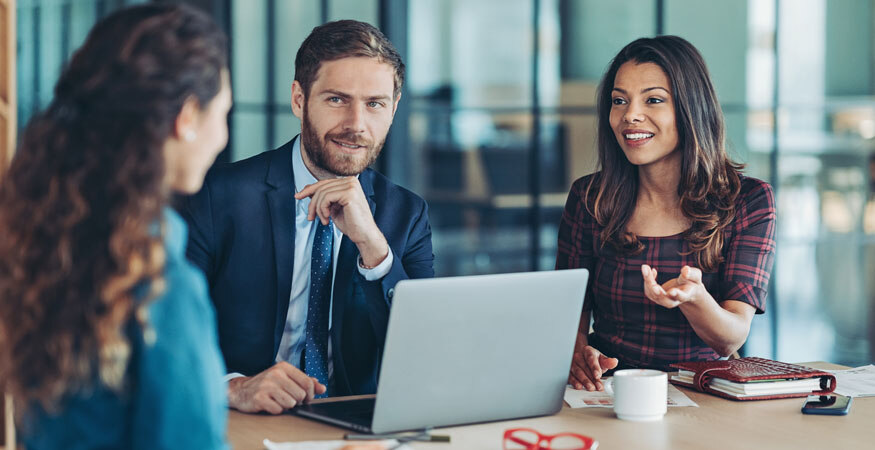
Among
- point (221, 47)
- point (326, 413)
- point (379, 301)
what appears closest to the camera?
point (221, 47)

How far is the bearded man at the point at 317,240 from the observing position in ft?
6.49

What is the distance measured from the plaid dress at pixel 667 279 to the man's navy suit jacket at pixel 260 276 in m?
0.61

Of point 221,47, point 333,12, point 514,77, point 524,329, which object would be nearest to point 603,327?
point 524,329

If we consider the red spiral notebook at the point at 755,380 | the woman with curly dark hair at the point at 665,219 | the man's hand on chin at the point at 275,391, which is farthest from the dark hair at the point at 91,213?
the woman with curly dark hair at the point at 665,219

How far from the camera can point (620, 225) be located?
2.29m

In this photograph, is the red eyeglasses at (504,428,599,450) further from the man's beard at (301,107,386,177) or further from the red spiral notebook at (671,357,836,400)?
the man's beard at (301,107,386,177)

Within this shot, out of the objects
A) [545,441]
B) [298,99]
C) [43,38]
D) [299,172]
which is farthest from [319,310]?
[43,38]

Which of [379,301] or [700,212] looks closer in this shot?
[379,301]

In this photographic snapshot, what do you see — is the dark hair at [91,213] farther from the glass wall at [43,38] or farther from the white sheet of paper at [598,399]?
the glass wall at [43,38]

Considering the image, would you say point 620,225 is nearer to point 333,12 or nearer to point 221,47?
point 221,47

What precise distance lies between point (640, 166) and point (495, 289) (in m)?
1.08

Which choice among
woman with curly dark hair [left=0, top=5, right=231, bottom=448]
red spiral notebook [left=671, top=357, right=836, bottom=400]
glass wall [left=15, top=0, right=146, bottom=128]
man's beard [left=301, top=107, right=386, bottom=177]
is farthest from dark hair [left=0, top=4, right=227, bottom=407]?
glass wall [left=15, top=0, right=146, bottom=128]

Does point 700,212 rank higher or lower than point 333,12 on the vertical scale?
lower

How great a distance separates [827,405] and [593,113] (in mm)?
3423
